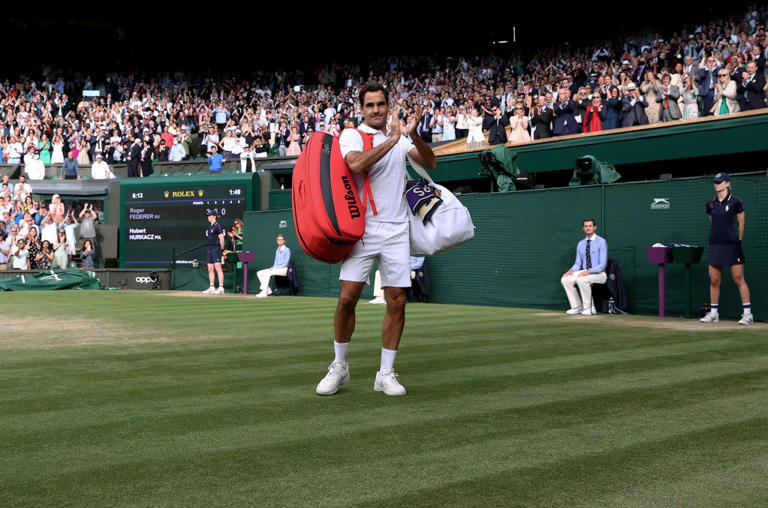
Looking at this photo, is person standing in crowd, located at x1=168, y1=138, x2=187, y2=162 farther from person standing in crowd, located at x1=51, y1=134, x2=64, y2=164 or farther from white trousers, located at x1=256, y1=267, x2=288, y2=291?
white trousers, located at x1=256, y1=267, x2=288, y2=291

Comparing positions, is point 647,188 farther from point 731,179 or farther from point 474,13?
point 474,13

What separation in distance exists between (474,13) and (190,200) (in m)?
20.3

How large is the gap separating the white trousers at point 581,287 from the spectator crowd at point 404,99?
568 centimetres

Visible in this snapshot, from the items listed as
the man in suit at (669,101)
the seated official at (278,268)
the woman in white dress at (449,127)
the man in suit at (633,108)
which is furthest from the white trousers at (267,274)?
the man in suit at (669,101)

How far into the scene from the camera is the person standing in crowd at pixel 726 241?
11.4m

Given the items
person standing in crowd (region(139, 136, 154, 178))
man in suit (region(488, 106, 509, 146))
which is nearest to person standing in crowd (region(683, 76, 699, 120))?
man in suit (region(488, 106, 509, 146))

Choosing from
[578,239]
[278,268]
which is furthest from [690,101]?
[278,268]

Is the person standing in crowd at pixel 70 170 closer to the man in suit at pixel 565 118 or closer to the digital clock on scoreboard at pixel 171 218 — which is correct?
the digital clock on scoreboard at pixel 171 218

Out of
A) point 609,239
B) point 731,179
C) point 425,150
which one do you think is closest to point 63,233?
point 609,239

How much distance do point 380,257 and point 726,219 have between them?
303 inches

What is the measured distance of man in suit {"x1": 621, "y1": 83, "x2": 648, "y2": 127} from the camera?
18172mm

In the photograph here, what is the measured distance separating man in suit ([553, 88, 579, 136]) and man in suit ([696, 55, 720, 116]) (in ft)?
9.28

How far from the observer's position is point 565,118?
19047mm

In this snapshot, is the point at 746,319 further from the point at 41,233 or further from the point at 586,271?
the point at 41,233
